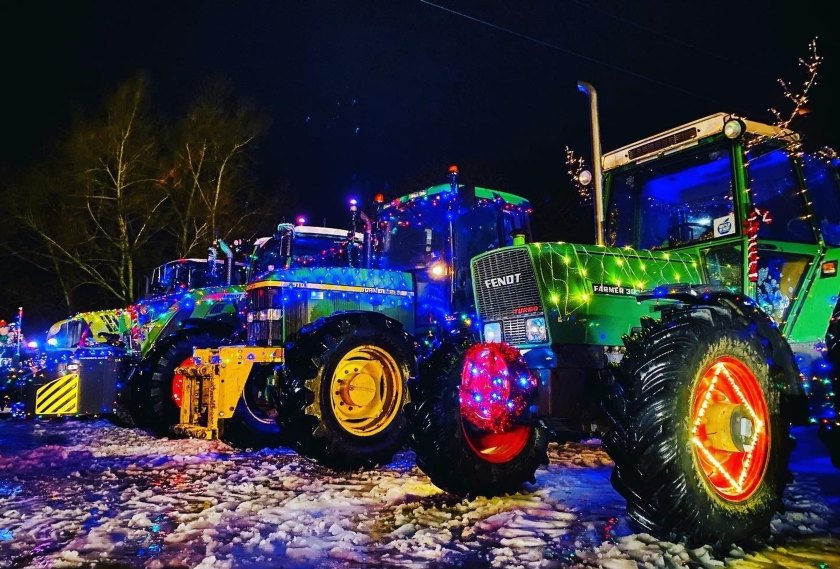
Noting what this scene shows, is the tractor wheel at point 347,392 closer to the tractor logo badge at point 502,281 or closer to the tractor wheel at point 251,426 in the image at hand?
the tractor wheel at point 251,426

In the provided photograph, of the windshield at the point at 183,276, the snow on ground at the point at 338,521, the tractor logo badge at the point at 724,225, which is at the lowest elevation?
the snow on ground at the point at 338,521

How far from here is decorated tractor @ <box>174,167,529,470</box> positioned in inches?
273

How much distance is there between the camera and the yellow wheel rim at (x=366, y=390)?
7.23m

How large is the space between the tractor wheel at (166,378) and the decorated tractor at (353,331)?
1545mm

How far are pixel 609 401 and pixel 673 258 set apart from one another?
2099 mm

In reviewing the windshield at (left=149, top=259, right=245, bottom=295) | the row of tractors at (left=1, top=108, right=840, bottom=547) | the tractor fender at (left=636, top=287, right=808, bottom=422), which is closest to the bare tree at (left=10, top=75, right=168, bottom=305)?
→ the windshield at (left=149, top=259, right=245, bottom=295)

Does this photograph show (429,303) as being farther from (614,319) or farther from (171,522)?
(171,522)

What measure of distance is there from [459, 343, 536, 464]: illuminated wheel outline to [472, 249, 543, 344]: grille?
0.85 feet

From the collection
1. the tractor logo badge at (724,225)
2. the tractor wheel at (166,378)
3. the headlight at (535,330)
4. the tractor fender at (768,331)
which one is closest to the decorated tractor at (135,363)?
the tractor wheel at (166,378)

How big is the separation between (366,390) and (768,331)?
4255 millimetres

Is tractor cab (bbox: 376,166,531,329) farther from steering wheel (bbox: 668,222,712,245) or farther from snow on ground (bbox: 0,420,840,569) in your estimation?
steering wheel (bbox: 668,222,712,245)

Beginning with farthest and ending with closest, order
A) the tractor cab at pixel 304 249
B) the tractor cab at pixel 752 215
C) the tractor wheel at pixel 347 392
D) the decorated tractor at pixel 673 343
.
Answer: the tractor cab at pixel 304 249 → the tractor wheel at pixel 347 392 → the tractor cab at pixel 752 215 → the decorated tractor at pixel 673 343

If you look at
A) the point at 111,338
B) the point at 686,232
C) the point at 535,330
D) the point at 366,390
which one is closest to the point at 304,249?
the point at 366,390

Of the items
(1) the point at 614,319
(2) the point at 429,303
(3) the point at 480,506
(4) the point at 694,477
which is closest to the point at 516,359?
(1) the point at 614,319
